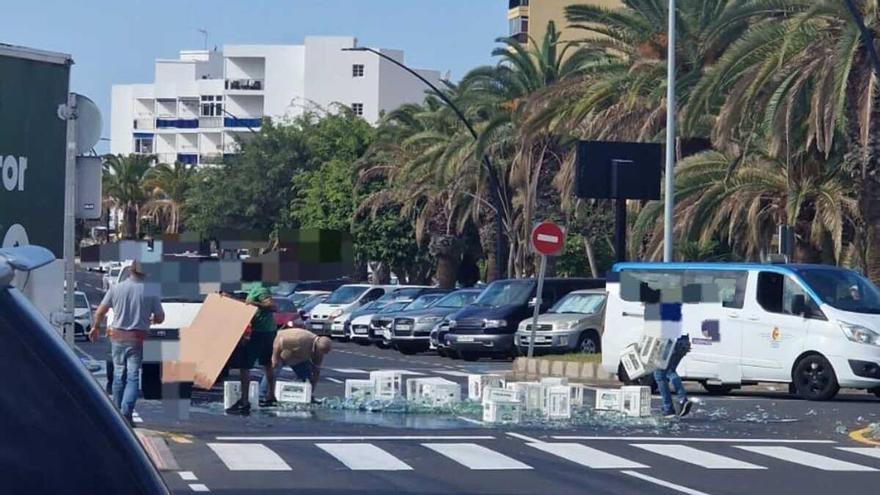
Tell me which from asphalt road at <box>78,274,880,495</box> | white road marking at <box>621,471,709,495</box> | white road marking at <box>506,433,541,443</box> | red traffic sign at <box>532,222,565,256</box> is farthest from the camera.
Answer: red traffic sign at <box>532,222,565,256</box>

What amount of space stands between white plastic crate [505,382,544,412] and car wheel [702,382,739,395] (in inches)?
250

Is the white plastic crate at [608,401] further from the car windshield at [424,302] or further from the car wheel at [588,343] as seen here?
the car windshield at [424,302]

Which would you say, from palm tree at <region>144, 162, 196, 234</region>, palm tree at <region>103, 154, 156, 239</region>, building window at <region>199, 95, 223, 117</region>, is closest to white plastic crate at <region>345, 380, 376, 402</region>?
palm tree at <region>144, 162, 196, 234</region>

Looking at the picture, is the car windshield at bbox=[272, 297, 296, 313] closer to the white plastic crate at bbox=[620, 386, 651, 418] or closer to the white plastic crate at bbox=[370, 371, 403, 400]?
the white plastic crate at bbox=[370, 371, 403, 400]

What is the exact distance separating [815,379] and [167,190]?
265 ft

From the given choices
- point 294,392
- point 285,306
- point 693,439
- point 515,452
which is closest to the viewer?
→ point 515,452

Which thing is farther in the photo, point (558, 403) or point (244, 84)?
point (244, 84)

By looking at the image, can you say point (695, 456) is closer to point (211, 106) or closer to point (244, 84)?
point (244, 84)

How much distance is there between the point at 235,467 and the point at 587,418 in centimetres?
680

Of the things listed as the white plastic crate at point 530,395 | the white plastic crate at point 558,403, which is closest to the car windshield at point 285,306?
the white plastic crate at point 530,395

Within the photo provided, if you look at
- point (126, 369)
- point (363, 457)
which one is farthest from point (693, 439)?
point (126, 369)

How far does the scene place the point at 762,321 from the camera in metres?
23.3

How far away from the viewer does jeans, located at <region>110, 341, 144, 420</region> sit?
15.5m

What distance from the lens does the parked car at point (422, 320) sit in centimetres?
3938
